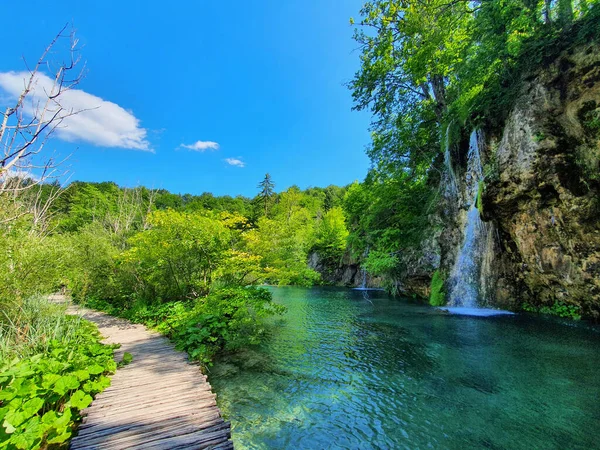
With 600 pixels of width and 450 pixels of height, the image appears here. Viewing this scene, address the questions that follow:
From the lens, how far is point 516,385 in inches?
185

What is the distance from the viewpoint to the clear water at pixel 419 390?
350 cm

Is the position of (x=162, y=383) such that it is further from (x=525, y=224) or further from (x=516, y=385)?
(x=525, y=224)

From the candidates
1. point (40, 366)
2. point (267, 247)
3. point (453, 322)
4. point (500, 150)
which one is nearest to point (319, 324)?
point (267, 247)

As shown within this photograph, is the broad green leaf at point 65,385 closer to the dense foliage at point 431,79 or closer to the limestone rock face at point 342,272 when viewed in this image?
the dense foliage at point 431,79

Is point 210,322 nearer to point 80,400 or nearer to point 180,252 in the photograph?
point 180,252

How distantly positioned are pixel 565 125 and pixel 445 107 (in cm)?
840

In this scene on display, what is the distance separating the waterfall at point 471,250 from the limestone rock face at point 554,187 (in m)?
1.14

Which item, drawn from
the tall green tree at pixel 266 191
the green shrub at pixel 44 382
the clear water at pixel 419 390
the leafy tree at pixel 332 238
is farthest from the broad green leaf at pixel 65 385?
the tall green tree at pixel 266 191

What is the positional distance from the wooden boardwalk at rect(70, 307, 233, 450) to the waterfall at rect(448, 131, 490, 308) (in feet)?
39.7

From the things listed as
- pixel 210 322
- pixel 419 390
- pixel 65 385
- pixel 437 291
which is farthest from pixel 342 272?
pixel 65 385

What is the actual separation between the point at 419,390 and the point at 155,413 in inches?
158

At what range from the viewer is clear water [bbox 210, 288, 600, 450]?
350 centimetres

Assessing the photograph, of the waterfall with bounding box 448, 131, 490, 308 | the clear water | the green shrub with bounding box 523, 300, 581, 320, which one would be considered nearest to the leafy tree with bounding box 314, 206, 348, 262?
the waterfall with bounding box 448, 131, 490, 308

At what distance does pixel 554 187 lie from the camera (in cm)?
899
